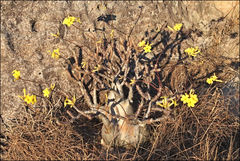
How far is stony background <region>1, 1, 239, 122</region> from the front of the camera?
220 centimetres

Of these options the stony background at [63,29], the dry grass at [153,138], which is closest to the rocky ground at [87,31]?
the stony background at [63,29]

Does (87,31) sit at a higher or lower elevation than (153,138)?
higher

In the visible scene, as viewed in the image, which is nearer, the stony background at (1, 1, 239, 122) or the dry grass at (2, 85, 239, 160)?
the dry grass at (2, 85, 239, 160)

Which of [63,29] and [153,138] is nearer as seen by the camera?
[153,138]

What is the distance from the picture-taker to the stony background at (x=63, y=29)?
2.20 metres

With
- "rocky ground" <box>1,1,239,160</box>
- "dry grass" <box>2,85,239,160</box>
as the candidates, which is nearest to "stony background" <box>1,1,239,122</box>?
"rocky ground" <box>1,1,239,160</box>

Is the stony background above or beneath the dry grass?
above

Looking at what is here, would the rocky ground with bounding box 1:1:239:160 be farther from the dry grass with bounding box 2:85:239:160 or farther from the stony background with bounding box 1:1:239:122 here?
the dry grass with bounding box 2:85:239:160

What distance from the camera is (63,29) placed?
7.75 feet

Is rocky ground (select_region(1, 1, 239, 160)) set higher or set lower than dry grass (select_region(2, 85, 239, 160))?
higher

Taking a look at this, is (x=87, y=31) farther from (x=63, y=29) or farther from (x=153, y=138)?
(x=153, y=138)

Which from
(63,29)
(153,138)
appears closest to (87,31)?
(63,29)

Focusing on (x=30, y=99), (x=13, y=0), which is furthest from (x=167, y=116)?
(x=13, y=0)

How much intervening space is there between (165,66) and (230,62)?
2.85 feet
